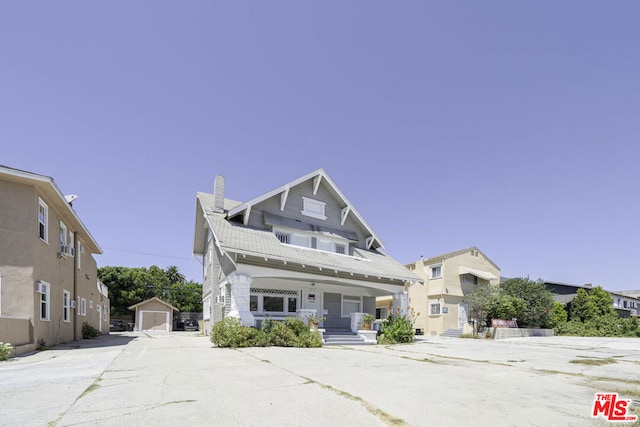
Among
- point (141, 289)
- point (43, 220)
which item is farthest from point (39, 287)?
point (141, 289)

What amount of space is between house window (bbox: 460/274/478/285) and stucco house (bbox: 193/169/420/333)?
34.2 ft

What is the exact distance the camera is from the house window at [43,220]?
Result: 14208 mm

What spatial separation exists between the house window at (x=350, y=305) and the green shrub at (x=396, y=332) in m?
3.11

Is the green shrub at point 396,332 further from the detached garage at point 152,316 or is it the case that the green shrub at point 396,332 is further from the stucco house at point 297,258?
the detached garage at point 152,316

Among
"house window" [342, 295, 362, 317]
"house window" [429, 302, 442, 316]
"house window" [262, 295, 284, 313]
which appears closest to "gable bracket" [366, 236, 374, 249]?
"house window" [342, 295, 362, 317]

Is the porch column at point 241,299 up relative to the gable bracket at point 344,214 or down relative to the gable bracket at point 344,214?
down

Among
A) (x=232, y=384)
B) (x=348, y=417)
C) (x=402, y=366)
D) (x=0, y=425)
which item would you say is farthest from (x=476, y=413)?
(x=0, y=425)

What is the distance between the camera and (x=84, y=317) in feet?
74.4

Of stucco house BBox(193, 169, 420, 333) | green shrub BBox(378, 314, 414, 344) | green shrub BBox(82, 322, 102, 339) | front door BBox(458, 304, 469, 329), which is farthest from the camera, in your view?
front door BBox(458, 304, 469, 329)

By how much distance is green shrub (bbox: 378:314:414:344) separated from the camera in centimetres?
1825

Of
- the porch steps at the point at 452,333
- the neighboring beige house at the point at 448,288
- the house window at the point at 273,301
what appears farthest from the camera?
the neighboring beige house at the point at 448,288

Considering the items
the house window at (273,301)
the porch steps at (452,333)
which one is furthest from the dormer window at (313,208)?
the porch steps at (452,333)

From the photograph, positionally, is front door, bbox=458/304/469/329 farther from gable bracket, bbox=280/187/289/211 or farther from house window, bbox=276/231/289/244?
gable bracket, bbox=280/187/289/211

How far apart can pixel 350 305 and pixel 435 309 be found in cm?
1205
